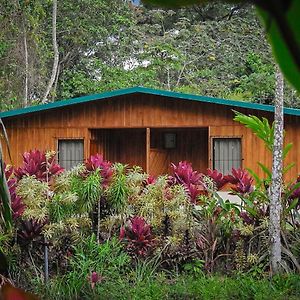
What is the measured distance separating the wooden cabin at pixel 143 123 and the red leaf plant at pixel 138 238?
8235 millimetres

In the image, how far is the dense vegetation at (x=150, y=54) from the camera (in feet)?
69.6

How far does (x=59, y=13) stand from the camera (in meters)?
21.3

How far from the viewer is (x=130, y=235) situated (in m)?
5.09

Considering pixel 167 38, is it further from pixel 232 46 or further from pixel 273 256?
pixel 273 256

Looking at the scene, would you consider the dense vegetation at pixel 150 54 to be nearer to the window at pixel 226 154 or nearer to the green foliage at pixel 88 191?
the window at pixel 226 154

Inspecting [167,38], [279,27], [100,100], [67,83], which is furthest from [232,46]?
[279,27]

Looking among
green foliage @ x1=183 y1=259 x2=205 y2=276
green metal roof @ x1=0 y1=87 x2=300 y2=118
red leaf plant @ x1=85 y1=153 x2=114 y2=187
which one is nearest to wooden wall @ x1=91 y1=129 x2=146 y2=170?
green metal roof @ x1=0 y1=87 x2=300 y2=118

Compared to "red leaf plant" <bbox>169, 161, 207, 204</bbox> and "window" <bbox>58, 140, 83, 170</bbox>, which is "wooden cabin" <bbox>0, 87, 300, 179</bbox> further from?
"red leaf plant" <bbox>169, 161, 207, 204</bbox>

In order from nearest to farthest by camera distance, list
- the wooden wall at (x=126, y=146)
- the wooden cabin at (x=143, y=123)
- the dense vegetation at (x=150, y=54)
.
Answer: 1. the wooden cabin at (x=143, y=123)
2. the wooden wall at (x=126, y=146)
3. the dense vegetation at (x=150, y=54)

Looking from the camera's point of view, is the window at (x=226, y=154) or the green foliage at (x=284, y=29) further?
the window at (x=226, y=154)

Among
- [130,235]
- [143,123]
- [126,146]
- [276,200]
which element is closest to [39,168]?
[130,235]

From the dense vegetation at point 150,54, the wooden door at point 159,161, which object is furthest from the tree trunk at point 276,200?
the dense vegetation at point 150,54

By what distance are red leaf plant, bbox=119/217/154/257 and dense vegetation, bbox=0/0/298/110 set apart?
1500cm

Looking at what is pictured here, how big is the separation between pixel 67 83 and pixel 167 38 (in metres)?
3.75
